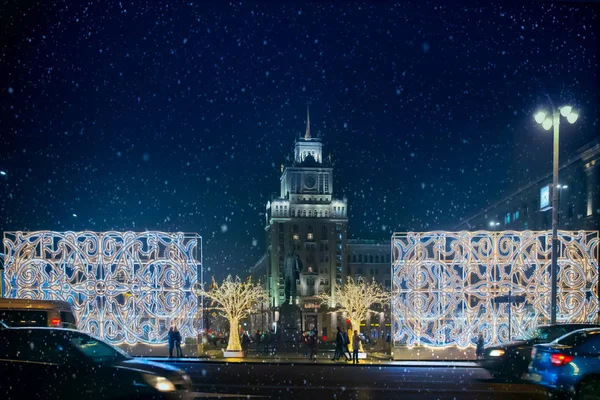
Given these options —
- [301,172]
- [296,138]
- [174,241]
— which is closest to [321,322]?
[301,172]

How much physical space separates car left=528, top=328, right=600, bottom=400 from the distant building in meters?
22.5

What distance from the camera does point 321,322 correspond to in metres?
119

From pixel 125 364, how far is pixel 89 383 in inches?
26.6

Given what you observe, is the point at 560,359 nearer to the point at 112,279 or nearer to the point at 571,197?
the point at 112,279

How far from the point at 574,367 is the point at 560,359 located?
0.29m

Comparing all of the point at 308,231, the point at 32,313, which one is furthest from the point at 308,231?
the point at 32,313

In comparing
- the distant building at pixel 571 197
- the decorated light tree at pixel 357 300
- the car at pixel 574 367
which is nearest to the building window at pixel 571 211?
the distant building at pixel 571 197

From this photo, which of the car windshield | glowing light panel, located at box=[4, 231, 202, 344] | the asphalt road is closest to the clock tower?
glowing light panel, located at box=[4, 231, 202, 344]

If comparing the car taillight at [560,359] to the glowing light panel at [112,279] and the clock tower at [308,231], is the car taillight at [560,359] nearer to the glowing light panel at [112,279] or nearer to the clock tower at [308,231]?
the glowing light panel at [112,279]

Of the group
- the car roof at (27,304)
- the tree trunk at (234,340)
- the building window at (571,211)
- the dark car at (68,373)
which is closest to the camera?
the dark car at (68,373)

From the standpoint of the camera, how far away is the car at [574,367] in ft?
40.9

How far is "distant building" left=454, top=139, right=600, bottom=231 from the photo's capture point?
43969 mm

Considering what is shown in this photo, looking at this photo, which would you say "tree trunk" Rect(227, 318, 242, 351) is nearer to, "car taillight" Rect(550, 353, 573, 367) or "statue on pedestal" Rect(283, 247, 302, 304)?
"car taillight" Rect(550, 353, 573, 367)

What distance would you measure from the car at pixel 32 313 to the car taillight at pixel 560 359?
580 inches
